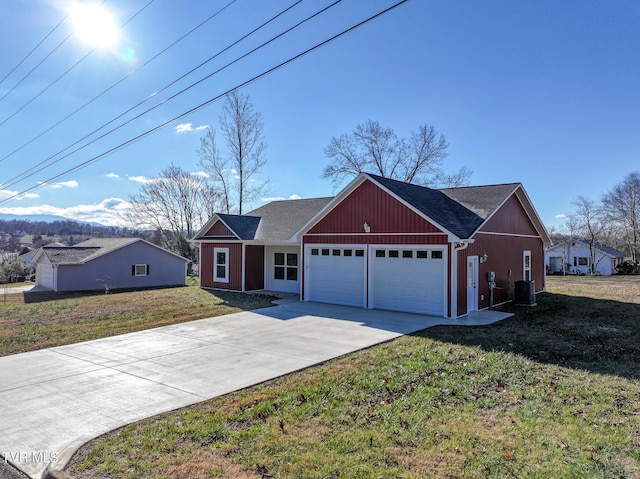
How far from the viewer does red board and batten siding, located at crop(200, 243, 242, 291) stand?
19.7 m

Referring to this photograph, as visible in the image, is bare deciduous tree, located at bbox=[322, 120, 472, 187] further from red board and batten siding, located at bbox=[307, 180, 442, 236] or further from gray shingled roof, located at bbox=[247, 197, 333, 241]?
red board and batten siding, located at bbox=[307, 180, 442, 236]

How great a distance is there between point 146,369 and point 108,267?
68.7ft

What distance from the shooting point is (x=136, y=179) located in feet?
135

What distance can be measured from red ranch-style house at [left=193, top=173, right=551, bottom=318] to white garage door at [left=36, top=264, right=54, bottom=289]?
13779mm

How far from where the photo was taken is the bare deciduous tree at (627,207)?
4800 cm

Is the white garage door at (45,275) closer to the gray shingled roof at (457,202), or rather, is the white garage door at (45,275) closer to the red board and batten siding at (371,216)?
the red board and batten siding at (371,216)

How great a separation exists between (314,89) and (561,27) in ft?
24.4

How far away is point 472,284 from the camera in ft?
45.8

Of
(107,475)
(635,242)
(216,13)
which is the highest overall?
(216,13)

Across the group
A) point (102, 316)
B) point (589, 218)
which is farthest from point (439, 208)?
point (589, 218)

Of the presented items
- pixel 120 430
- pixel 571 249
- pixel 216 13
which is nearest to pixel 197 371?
pixel 120 430

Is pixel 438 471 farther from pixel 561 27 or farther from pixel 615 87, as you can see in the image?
pixel 615 87

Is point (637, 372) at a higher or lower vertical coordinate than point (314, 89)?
lower

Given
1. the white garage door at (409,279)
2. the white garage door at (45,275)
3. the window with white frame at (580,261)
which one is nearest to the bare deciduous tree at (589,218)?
the window with white frame at (580,261)
